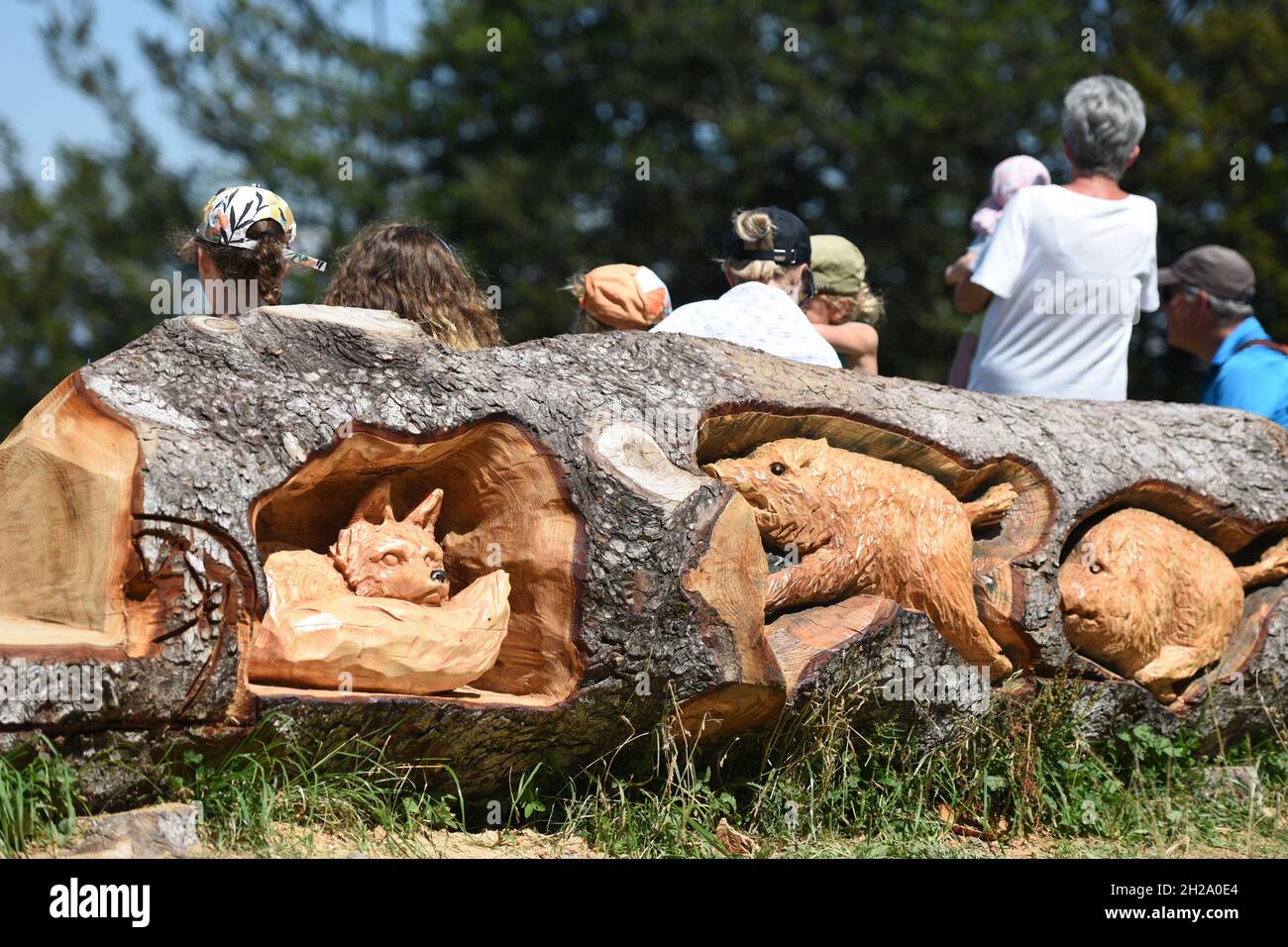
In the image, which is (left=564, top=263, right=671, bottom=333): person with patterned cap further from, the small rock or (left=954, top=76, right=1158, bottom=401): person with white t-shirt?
the small rock

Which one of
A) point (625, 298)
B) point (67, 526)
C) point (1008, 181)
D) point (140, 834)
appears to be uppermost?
point (1008, 181)

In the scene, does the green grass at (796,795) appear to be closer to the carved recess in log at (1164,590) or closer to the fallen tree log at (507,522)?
the fallen tree log at (507,522)

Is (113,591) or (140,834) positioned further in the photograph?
(113,591)

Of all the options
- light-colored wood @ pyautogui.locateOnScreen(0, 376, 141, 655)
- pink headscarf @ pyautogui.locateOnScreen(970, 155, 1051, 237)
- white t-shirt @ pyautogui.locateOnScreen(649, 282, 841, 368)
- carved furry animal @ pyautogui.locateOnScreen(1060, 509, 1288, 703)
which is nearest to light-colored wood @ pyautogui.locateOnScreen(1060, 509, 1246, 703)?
carved furry animal @ pyautogui.locateOnScreen(1060, 509, 1288, 703)

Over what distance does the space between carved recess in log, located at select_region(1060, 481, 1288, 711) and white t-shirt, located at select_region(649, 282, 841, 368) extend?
1.05 meters

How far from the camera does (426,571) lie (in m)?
3.80

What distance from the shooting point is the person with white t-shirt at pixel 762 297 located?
15.0 feet

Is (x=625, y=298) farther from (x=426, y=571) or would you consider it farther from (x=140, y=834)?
(x=140, y=834)

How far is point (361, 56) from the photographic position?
15625mm

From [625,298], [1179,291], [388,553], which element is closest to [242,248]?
[388,553]

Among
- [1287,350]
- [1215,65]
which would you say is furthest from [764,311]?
[1215,65]

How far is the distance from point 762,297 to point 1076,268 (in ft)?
3.56

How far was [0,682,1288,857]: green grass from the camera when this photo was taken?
3.44 meters
